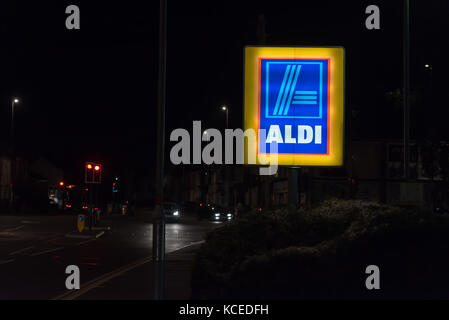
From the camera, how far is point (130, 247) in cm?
Answer: 2703

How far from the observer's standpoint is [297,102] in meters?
13.7

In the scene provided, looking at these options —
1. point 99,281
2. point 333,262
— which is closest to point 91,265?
point 99,281

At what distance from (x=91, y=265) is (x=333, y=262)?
1085 centimetres

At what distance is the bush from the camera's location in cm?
1064

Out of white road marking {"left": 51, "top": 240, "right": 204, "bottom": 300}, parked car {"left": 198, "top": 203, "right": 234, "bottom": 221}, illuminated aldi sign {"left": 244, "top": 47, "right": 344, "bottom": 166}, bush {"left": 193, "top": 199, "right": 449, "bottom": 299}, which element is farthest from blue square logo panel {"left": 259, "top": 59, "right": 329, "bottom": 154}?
parked car {"left": 198, "top": 203, "right": 234, "bottom": 221}

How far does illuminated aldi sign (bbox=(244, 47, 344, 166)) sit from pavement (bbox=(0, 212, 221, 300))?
11.9ft

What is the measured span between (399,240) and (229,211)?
43677mm

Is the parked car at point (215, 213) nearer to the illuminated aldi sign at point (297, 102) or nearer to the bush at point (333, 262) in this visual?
the illuminated aldi sign at point (297, 102)

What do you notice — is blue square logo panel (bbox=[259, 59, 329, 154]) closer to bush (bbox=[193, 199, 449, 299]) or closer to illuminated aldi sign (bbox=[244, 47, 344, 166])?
illuminated aldi sign (bbox=[244, 47, 344, 166])

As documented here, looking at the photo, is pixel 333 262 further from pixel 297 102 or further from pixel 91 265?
pixel 91 265

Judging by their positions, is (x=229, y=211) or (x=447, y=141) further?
(x=229, y=211)

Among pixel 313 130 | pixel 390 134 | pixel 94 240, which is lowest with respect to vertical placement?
pixel 94 240
